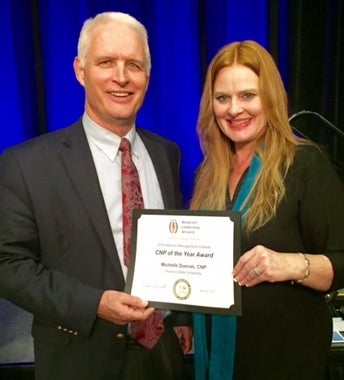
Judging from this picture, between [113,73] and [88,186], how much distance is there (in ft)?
1.34

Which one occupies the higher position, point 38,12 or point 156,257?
point 38,12

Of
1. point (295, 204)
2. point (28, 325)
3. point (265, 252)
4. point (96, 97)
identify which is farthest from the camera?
point (28, 325)

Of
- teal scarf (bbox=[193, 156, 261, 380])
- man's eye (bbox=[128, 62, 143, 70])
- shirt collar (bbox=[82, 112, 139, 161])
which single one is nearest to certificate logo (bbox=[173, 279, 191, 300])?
teal scarf (bbox=[193, 156, 261, 380])

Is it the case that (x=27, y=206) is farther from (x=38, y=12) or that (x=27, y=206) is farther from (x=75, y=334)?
(x=38, y=12)

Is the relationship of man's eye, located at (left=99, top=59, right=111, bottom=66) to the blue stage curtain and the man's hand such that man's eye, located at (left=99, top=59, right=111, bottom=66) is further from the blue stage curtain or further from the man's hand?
the blue stage curtain

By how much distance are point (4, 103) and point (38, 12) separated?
73 centimetres

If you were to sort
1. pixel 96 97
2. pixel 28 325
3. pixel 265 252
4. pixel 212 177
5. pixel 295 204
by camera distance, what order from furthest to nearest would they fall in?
pixel 28 325 → pixel 212 177 → pixel 96 97 → pixel 295 204 → pixel 265 252

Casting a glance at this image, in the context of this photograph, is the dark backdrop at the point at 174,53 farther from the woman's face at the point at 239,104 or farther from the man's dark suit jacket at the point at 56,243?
the man's dark suit jacket at the point at 56,243

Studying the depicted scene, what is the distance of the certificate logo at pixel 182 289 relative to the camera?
1.38 metres

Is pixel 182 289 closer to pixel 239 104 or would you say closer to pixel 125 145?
pixel 125 145

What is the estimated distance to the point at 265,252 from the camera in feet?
4.41

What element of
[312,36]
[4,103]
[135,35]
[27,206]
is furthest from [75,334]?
[312,36]

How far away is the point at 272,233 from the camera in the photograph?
56.8 inches

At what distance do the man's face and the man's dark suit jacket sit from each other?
180 millimetres
